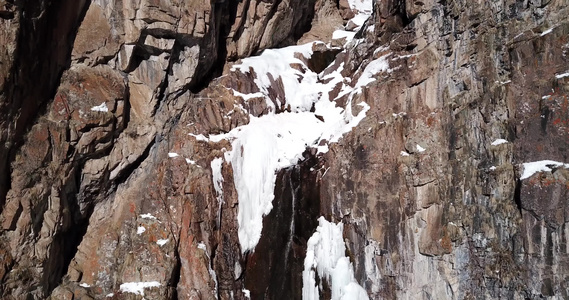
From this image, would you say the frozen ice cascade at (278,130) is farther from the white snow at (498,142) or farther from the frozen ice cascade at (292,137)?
the white snow at (498,142)

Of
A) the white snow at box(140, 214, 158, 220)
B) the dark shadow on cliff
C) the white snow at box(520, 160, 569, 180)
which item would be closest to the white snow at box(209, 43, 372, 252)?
the dark shadow on cliff

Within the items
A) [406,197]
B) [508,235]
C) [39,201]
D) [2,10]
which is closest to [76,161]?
[39,201]

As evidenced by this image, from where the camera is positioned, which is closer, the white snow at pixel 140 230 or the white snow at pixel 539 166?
the white snow at pixel 539 166

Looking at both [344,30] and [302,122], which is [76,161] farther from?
[344,30]

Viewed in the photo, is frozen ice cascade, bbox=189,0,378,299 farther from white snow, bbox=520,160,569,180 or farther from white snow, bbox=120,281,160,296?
white snow, bbox=520,160,569,180

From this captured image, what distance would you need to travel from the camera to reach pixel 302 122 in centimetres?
1514

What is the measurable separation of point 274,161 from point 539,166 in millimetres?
6569

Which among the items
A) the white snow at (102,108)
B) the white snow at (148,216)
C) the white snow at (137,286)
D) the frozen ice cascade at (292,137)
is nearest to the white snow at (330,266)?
the frozen ice cascade at (292,137)

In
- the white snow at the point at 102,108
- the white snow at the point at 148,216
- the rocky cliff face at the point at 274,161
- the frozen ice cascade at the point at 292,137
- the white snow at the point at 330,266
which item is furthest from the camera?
the frozen ice cascade at the point at 292,137

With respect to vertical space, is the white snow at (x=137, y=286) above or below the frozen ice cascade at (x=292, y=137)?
below

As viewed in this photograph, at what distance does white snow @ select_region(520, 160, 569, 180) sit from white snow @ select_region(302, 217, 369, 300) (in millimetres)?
4692

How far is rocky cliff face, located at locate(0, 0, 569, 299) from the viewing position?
11.0m

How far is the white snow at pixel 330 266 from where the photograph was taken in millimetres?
13000

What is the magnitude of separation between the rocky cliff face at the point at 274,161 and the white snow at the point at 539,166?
0.04 meters
